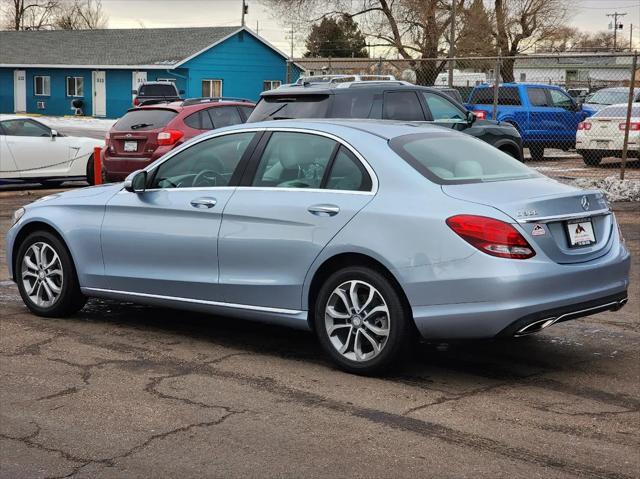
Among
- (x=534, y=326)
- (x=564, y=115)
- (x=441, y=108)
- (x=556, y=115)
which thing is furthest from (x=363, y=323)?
(x=564, y=115)

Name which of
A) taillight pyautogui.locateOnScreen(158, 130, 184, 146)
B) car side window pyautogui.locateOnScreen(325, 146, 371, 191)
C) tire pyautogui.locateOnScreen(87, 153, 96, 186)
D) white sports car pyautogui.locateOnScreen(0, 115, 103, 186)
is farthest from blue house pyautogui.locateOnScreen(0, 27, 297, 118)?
car side window pyautogui.locateOnScreen(325, 146, 371, 191)

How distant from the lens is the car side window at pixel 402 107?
531 inches

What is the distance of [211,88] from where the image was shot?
167ft

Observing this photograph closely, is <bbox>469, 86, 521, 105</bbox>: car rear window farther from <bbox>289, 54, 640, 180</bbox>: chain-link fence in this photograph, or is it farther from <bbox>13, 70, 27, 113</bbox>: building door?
<bbox>13, 70, 27, 113</bbox>: building door

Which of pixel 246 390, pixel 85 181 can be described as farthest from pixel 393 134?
pixel 85 181

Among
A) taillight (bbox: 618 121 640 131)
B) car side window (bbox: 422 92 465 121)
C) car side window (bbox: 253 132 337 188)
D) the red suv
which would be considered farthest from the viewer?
taillight (bbox: 618 121 640 131)

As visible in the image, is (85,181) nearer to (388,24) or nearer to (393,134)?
(393,134)

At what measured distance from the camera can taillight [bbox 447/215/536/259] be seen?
229 inches

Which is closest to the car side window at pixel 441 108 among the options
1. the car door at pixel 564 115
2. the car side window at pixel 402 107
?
the car side window at pixel 402 107

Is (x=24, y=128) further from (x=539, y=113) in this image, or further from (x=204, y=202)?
(x=204, y=202)

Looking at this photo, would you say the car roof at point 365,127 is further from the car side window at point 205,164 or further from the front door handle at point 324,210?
the front door handle at point 324,210

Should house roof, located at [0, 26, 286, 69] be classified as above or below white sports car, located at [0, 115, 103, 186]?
above

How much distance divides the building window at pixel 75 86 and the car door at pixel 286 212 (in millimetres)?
48211

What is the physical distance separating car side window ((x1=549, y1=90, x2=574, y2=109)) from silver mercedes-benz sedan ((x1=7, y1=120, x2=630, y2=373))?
64.4 feet
